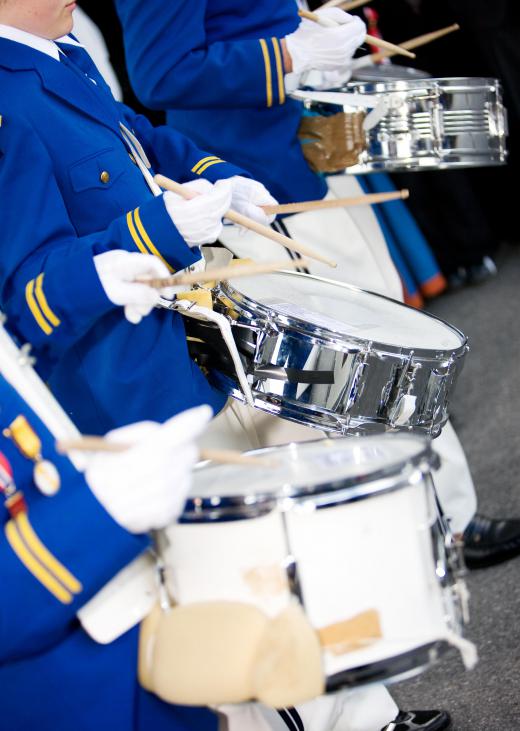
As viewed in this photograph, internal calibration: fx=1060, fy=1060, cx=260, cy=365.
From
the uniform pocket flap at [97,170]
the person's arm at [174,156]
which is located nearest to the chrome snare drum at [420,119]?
the person's arm at [174,156]

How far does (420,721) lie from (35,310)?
0.92 m

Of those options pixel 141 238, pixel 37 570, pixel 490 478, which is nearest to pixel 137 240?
pixel 141 238

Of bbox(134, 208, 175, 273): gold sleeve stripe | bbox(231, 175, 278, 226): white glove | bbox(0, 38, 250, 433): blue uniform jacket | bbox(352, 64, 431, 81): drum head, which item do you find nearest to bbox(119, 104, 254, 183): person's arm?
bbox(231, 175, 278, 226): white glove

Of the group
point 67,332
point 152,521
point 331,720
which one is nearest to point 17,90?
point 67,332

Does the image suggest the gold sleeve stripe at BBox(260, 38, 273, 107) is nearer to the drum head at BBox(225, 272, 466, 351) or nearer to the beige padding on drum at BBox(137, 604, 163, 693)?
the drum head at BBox(225, 272, 466, 351)

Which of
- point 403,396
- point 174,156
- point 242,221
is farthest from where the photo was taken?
point 174,156

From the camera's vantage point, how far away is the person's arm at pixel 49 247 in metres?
1.37

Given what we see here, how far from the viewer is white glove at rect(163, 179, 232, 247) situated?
4.59ft

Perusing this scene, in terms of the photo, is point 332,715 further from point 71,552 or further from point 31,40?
point 31,40

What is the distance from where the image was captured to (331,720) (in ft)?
5.07

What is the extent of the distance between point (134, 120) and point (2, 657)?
1043 millimetres

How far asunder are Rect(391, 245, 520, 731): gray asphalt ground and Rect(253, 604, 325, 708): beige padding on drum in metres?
0.80

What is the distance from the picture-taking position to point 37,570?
1.08 m

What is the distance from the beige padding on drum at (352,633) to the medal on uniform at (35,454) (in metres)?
0.32
